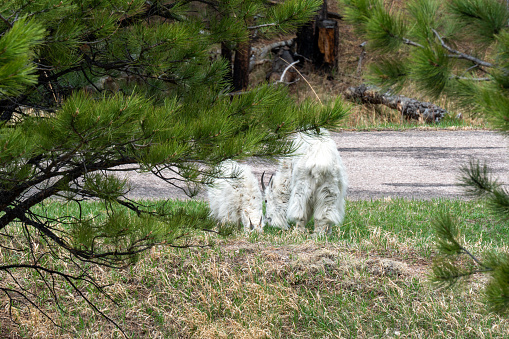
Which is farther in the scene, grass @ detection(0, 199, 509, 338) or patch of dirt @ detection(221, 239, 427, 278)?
patch of dirt @ detection(221, 239, 427, 278)

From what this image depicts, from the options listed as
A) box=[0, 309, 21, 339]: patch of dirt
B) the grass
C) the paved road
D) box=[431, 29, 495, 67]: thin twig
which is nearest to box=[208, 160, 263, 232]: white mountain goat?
the grass

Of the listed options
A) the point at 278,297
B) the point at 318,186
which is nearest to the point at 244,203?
the point at 318,186

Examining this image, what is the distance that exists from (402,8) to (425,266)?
3.24 m

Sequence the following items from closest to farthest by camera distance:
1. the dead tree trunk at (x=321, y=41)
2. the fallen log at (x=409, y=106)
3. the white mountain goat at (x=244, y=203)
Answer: the white mountain goat at (x=244, y=203) < the fallen log at (x=409, y=106) < the dead tree trunk at (x=321, y=41)

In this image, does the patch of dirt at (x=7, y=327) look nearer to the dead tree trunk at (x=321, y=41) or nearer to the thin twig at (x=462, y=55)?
the thin twig at (x=462, y=55)

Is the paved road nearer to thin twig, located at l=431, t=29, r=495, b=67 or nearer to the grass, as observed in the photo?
the grass

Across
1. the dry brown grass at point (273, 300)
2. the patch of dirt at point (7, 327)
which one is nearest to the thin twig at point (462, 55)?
the dry brown grass at point (273, 300)

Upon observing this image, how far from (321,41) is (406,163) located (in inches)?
491

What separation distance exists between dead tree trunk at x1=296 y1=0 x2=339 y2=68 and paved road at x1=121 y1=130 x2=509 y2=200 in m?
8.62

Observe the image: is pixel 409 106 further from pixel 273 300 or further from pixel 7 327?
A: pixel 7 327

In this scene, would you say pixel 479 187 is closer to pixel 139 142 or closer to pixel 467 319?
pixel 467 319

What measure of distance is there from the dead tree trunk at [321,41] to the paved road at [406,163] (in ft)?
28.3

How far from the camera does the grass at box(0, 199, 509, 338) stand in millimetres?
4855

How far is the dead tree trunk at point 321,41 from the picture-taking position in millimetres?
24219
